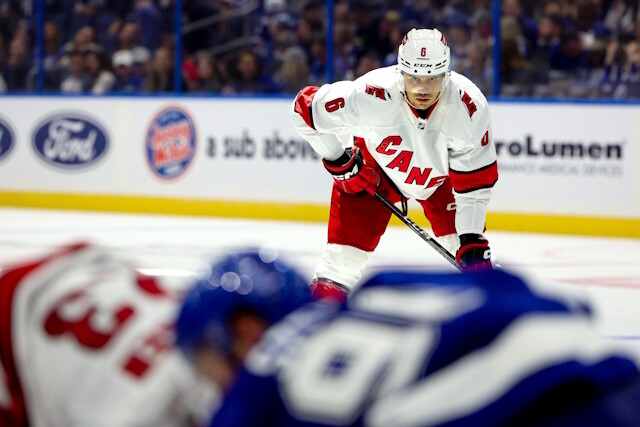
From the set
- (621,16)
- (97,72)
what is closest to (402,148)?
(621,16)

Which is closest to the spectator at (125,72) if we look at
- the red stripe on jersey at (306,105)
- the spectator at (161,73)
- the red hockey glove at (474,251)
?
the spectator at (161,73)

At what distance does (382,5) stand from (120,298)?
25.0 ft

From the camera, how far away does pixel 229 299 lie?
1.29 metres

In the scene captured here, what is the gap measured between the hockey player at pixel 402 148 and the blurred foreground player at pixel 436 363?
302 centimetres

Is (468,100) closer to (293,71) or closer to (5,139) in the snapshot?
(293,71)

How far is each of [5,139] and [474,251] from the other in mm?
6994

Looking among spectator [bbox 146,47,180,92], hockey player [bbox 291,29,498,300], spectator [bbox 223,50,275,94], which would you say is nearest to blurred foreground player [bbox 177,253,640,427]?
hockey player [bbox 291,29,498,300]

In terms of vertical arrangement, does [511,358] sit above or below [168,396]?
above

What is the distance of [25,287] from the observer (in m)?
1.48

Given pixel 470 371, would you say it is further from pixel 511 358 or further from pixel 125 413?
pixel 125 413

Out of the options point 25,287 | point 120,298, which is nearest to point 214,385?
point 120,298

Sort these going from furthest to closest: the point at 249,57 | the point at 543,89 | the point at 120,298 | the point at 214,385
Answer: the point at 249,57, the point at 543,89, the point at 120,298, the point at 214,385

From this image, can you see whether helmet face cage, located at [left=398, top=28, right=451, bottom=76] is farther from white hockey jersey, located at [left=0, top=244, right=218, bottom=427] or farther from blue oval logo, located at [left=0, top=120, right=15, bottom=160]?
blue oval logo, located at [left=0, top=120, right=15, bottom=160]

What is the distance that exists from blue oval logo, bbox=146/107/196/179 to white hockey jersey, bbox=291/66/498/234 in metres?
5.25
